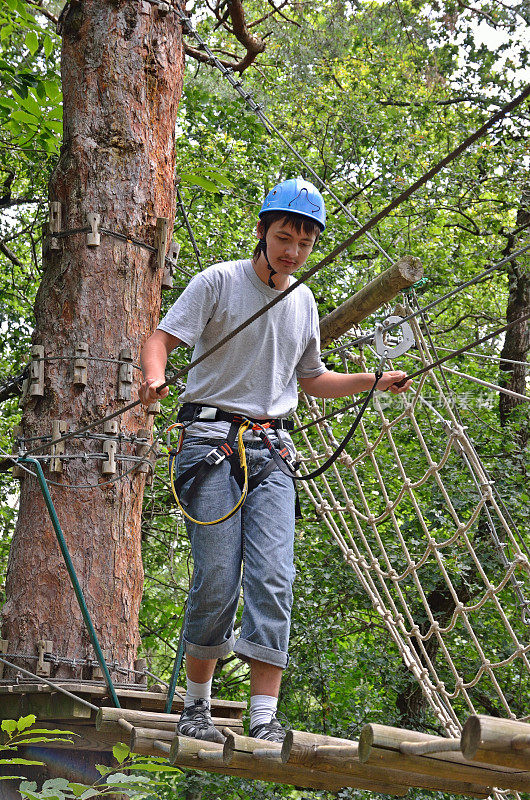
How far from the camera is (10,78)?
361 cm

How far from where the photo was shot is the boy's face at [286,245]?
2061 millimetres

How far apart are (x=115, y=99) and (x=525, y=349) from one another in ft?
18.4

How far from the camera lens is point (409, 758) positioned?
1.46m

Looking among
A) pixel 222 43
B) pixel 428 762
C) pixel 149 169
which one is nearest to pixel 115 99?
pixel 149 169

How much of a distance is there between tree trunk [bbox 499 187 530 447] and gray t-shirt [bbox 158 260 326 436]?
493cm

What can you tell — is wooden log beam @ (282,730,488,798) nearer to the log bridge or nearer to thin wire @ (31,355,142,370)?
the log bridge

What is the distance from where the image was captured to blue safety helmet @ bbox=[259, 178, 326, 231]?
204cm

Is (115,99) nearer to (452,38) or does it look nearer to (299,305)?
(299,305)

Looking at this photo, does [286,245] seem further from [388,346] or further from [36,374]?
[36,374]

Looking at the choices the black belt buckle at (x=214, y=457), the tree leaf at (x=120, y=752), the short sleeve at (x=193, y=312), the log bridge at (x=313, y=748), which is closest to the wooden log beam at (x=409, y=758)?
the log bridge at (x=313, y=748)

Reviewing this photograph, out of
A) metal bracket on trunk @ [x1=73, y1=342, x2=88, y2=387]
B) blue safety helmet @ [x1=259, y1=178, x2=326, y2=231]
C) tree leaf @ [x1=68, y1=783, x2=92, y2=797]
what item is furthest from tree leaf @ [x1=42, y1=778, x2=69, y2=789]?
metal bracket on trunk @ [x1=73, y1=342, x2=88, y2=387]

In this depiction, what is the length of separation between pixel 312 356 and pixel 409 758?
1072mm

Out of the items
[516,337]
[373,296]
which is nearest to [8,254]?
[516,337]

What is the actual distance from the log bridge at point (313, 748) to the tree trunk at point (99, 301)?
159 mm
